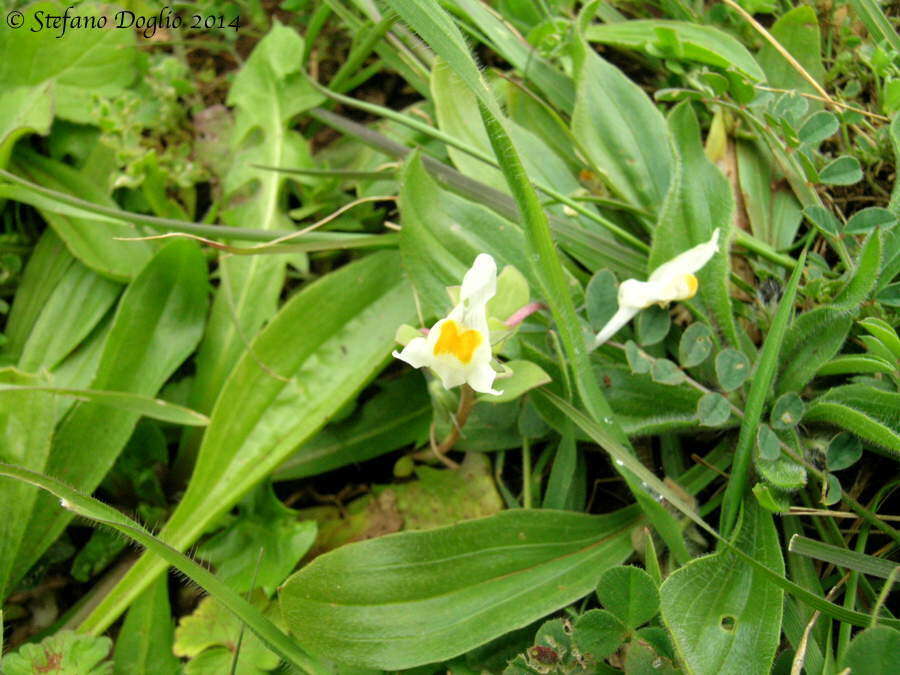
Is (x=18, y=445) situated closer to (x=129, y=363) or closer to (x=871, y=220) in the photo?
(x=129, y=363)

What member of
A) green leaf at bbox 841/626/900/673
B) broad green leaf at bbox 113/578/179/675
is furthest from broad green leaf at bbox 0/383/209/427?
green leaf at bbox 841/626/900/673

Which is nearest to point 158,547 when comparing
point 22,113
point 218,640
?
point 218,640

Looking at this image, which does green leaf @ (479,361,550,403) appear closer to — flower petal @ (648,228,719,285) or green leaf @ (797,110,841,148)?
flower petal @ (648,228,719,285)

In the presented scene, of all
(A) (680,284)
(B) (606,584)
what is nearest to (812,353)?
(A) (680,284)

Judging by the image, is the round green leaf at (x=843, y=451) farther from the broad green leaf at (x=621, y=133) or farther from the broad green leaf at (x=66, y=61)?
the broad green leaf at (x=66, y=61)

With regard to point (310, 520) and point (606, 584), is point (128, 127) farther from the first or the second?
point (606, 584)

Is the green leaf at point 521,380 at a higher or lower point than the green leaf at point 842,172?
lower

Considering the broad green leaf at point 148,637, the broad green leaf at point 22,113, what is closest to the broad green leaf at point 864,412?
the broad green leaf at point 148,637
